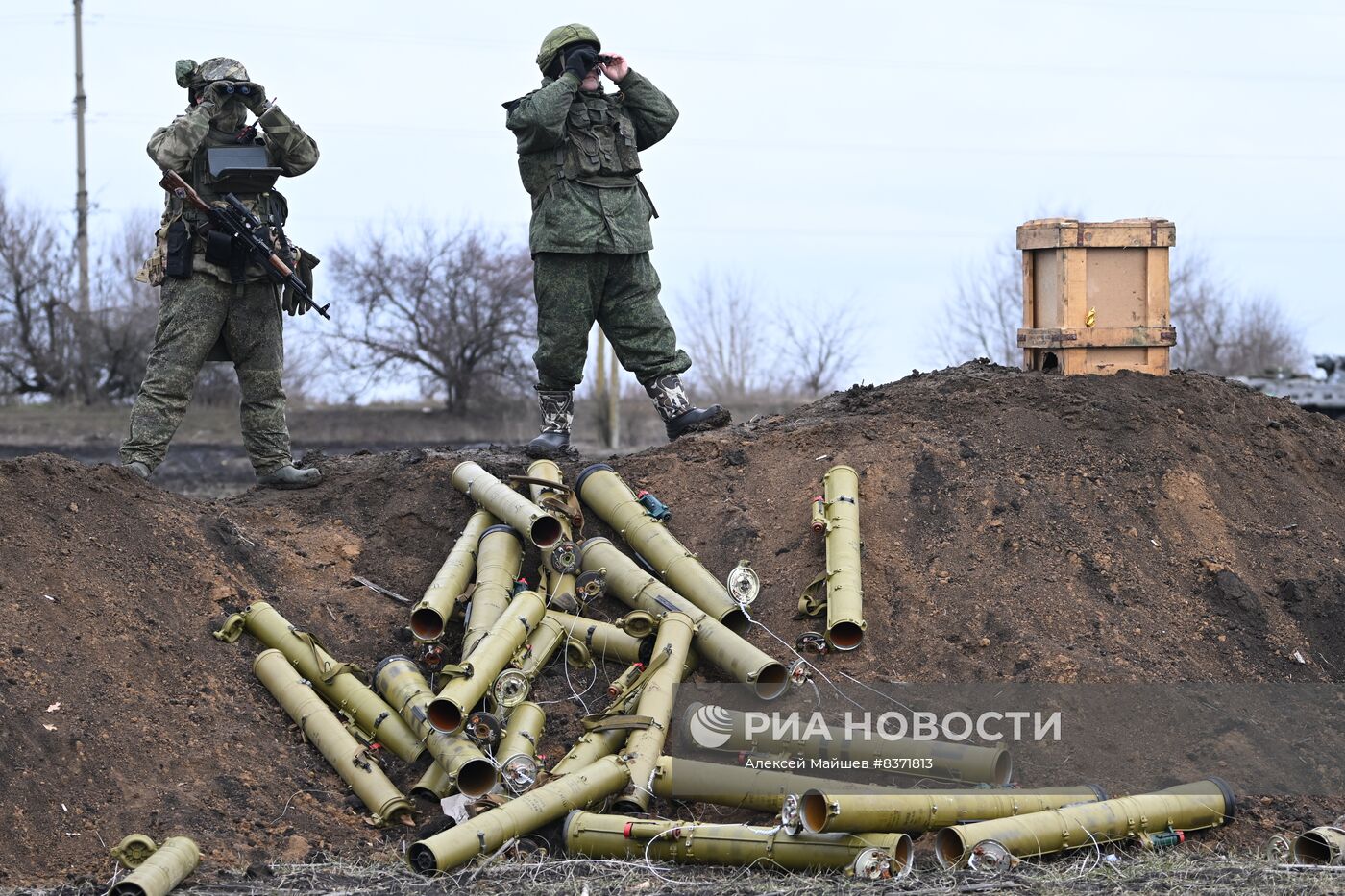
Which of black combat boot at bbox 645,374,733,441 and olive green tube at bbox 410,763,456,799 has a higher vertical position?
black combat boot at bbox 645,374,733,441

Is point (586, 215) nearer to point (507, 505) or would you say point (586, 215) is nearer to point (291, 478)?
point (507, 505)

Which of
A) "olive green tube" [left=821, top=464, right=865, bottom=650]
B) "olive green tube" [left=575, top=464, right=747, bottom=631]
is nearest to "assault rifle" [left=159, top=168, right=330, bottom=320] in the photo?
"olive green tube" [left=575, top=464, right=747, bottom=631]

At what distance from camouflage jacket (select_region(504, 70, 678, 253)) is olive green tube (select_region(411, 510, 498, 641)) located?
169cm

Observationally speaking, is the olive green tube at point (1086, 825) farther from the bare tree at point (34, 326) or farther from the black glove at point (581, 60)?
the bare tree at point (34, 326)

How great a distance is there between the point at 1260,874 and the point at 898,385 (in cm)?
439

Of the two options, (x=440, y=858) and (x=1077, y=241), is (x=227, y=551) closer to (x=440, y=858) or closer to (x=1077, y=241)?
(x=440, y=858)

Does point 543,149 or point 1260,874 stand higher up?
point 543,149

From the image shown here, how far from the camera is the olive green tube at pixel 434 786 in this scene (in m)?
6.26

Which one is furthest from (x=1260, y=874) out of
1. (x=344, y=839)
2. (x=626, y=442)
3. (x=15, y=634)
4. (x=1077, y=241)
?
(x=626, y=442)

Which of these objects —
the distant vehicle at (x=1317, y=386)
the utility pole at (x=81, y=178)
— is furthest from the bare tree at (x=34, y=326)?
the distant vehicle at (x=1317, y=386)

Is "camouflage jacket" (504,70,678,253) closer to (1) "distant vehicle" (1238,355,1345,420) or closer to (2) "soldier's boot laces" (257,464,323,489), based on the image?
(2) "soldier's boot laces" (257,464,323,489)

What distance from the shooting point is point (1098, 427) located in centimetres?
844

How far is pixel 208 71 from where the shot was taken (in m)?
8.49

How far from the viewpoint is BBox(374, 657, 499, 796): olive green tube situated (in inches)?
244
